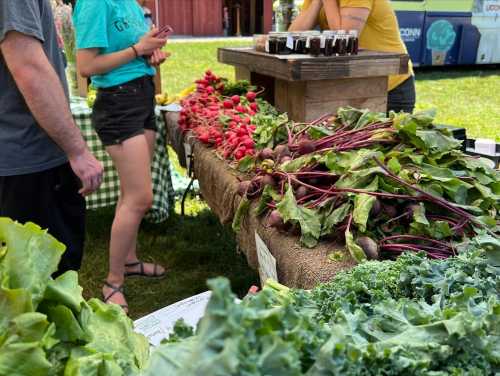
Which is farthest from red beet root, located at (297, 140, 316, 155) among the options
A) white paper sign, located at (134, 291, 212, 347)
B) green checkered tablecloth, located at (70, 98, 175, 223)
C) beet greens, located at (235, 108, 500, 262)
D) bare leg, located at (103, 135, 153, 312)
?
green checkered tablecloth, located at (70, 98, 175, 223)

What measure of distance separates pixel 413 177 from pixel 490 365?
1043 mm

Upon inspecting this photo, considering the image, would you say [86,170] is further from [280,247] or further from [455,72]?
[455,72]

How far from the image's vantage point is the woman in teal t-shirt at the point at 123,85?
243 cm

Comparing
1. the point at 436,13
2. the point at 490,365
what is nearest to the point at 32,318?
the point at 490,365

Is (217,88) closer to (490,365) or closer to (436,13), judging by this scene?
(490,365)

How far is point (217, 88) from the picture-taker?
3.83 m

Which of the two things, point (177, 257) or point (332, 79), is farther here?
point (177, 257)

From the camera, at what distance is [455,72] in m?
12.7

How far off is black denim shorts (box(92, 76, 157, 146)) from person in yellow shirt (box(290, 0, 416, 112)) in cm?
124

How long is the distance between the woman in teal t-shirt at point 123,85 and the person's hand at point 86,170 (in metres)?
0.51

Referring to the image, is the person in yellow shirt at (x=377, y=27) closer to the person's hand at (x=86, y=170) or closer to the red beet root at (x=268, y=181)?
the red beet root at (x=268, y=181)

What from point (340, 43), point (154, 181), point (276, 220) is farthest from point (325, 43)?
point (154, 181)

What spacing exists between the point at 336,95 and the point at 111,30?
3.89 feet

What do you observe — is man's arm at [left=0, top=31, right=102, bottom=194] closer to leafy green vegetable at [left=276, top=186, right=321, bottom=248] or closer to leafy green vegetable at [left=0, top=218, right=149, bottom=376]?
leafy green vegetable at [left=276, top=186, right=321, bottom=248]
